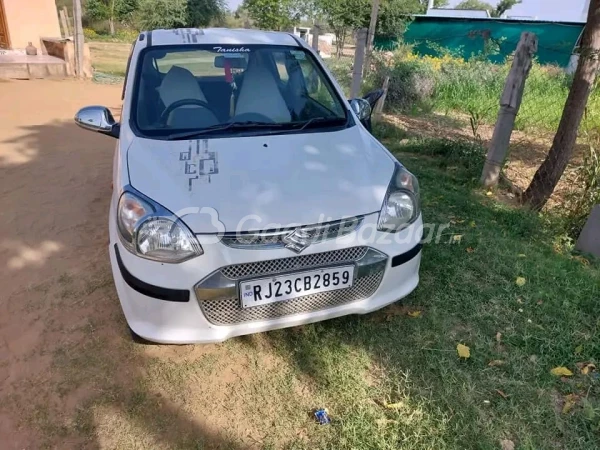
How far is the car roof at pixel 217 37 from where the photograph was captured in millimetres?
3168

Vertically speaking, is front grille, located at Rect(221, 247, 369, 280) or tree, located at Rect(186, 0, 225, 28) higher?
tree, located at Rect(186, 0, 225, 28)

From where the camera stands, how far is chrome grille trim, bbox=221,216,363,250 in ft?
6.49

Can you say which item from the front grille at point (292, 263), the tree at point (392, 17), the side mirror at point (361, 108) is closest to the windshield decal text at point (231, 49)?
the side mirror at point (361, 108)

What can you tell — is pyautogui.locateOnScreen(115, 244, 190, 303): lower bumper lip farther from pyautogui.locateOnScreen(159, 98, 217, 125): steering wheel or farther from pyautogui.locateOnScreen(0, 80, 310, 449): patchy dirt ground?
pyautogui.locateOnScreen(159, 98, 217, 125): steering wheel

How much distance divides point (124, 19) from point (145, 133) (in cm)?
3574

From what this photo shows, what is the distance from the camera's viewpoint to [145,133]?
2.60 metres

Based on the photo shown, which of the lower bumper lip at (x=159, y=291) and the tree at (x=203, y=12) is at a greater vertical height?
the tree at (x=203, y=12)

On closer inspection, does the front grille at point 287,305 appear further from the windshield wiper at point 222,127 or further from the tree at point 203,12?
the tree at point 203,12

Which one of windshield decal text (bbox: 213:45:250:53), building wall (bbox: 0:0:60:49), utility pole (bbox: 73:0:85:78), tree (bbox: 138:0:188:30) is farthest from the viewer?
tree (bbox: 138:0:188:30)

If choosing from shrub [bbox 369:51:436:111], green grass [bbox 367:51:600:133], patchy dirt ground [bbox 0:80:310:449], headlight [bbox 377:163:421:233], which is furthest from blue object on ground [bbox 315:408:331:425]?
shrub [bbox 369:51:436:111]

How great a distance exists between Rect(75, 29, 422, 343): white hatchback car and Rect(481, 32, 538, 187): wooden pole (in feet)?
6.95

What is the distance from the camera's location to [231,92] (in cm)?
305

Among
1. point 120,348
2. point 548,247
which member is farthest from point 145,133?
point 548,247

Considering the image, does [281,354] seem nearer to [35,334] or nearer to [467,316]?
[467,316]
